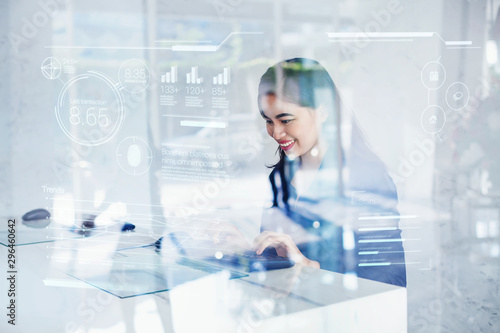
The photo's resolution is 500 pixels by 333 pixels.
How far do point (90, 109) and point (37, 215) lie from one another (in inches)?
14.7

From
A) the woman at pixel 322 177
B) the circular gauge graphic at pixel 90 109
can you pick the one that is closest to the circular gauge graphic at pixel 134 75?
the circular gauge graphic at pixel 90 109

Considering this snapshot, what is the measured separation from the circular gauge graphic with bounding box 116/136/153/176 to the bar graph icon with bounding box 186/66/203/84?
23 centimetres

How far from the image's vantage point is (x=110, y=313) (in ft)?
3.94

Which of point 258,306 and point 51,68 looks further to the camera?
point 51,68

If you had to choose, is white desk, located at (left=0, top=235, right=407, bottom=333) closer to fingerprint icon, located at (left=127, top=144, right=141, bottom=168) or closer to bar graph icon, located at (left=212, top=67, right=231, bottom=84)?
fingerprint icon, located at (left=127, top=144, right=141, bottom=168)

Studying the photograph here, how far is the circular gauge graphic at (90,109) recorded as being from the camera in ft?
4.96

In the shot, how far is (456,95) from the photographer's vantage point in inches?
58.2

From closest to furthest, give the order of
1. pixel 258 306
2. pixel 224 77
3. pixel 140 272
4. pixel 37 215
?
1. pixel 258 306
2. pixel 140 272
3. pixel 224 77
4. pixel 37 215

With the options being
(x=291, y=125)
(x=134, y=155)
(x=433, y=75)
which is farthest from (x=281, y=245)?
(x=433, y=75)

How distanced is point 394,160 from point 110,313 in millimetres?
880

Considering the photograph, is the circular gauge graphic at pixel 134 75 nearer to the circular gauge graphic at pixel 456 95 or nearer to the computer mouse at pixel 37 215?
the computer mouse at pixel 37 215

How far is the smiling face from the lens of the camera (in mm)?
1442

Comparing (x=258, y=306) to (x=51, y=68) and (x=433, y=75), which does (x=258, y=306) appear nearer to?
(x=433, y=75)

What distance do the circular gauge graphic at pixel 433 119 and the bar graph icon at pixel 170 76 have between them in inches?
28.8
